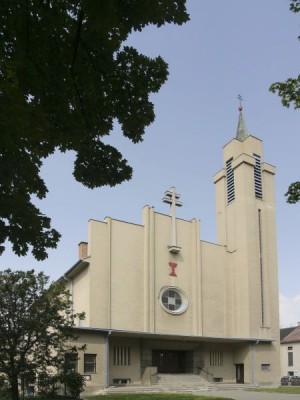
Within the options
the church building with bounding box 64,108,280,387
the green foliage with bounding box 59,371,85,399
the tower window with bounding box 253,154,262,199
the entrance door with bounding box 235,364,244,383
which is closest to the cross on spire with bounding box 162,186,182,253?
the church building with bounding box 64,108,280,387

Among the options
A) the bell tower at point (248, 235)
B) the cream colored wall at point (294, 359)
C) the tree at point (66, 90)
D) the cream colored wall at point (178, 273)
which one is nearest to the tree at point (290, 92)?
the tree at point (66, 90)

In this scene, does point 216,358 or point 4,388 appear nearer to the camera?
point 4,388

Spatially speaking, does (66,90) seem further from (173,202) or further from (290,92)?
(173,202)

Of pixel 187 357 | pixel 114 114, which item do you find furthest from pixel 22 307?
pixel 187 357

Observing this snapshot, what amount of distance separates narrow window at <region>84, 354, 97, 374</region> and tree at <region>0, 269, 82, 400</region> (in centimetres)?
1049

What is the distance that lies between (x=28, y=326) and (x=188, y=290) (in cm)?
2045

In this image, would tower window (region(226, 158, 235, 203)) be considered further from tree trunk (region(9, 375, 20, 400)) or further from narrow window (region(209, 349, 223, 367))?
tree trunk (region(9, 375, 20, 400))

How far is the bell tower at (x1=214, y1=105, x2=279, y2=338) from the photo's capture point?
37.3 m

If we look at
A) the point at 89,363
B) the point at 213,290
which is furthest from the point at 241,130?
the point at 89,363

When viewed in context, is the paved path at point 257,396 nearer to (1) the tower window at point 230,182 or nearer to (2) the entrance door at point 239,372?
(2) the entrance door at point 239,372

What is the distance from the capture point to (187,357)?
36.9 m

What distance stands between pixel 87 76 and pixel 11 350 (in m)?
14.9

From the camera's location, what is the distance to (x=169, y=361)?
36.1m

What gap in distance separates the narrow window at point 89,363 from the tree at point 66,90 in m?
24.5
